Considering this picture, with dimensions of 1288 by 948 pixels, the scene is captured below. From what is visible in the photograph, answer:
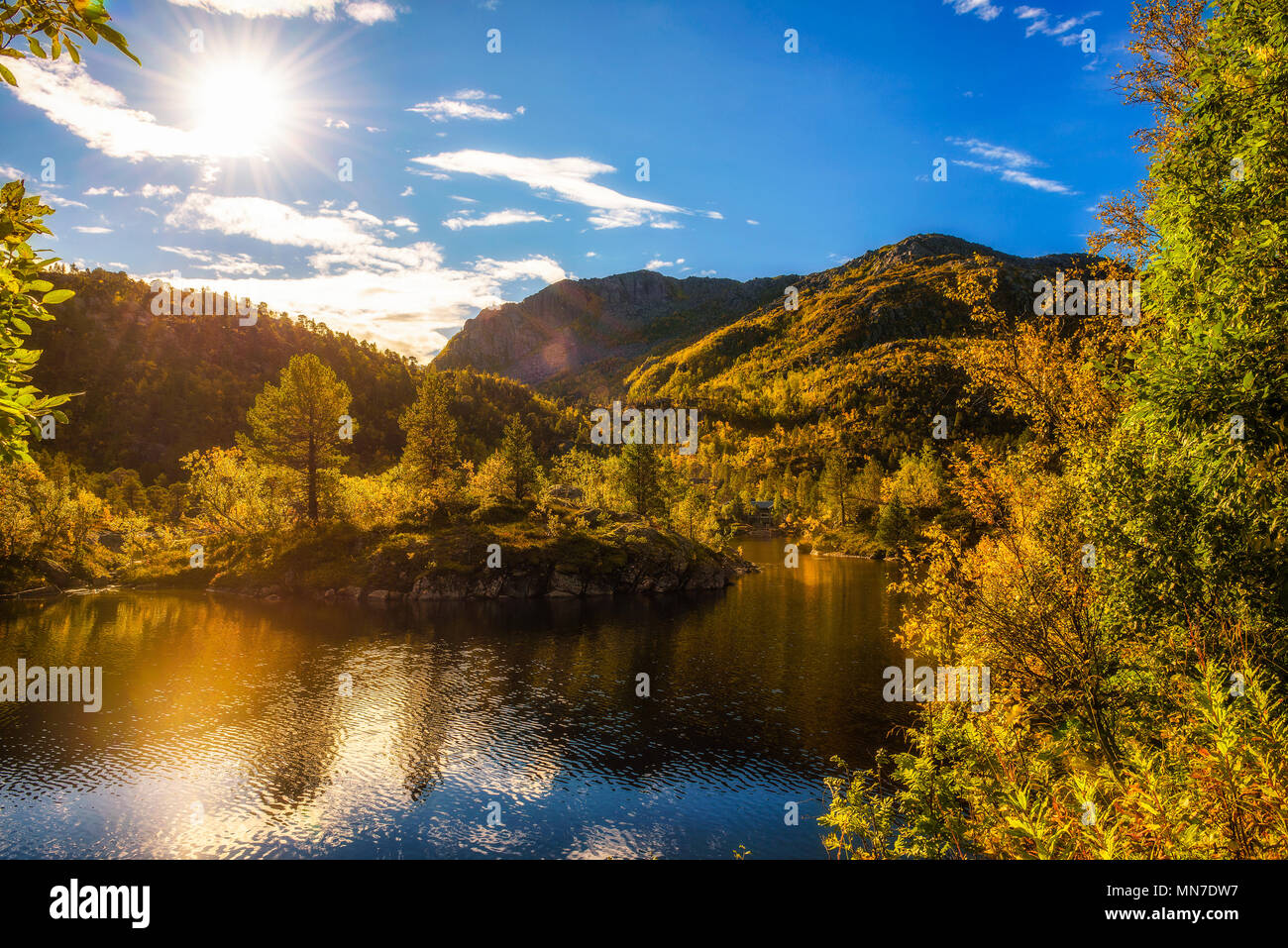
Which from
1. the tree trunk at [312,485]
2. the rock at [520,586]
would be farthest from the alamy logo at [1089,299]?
the tree trunk at [312,485]

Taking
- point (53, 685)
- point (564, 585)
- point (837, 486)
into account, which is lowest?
point (53, 685)

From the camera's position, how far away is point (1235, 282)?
11812 mm

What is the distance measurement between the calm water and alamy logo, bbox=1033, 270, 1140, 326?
78.1 feet

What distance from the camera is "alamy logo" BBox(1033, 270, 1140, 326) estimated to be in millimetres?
20134

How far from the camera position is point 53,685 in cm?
4466

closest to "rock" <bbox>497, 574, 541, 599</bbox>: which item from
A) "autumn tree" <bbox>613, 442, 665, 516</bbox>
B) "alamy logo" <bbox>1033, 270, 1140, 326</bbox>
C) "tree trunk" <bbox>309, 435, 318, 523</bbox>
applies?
"tree trunk" <bbox>309, 435, 318, 523</bbox>

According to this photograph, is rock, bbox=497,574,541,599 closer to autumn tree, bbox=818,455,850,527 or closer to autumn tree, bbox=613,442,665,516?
autumn tree, bbox=613,442,665,516

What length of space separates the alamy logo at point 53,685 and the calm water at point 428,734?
35.6 inches

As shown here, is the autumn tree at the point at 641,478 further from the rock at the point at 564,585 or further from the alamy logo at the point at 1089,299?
the alamy logo at the point at 1089,299

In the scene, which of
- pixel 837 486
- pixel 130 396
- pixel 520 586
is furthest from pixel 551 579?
pixel 130 396

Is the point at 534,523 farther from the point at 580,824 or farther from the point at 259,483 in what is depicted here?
the point at 580,824

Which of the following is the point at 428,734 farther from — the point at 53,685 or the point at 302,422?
the point at 302,422

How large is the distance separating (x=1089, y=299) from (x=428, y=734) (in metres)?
39.7
